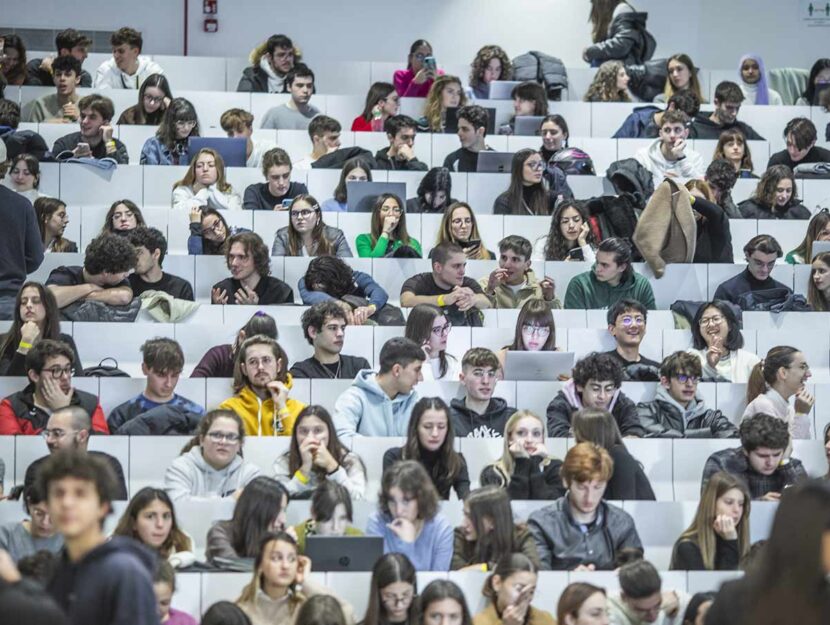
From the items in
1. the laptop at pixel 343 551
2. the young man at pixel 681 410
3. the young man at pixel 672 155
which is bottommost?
the laptop at pixel 343 551

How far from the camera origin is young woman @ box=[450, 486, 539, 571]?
6.20 meters

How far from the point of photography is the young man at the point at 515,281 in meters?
8.57

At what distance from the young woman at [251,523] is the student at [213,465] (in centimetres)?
46

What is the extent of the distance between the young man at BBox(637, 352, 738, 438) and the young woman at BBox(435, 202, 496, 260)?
181cm

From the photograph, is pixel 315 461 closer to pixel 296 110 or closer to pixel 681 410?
pixel 681 410

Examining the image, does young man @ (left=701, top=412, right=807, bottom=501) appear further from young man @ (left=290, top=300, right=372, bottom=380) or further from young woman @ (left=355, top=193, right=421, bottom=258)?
young woman @ (left=355, top=193, right=421, bottom=258)

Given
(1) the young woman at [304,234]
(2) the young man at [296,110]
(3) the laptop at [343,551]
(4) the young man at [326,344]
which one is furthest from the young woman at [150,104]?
(3) the laptop at [343,551]

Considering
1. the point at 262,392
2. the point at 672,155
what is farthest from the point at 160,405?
the point at 672,155

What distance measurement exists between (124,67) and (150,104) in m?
0.78

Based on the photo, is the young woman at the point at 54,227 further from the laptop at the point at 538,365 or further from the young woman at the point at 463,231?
the laptop at the point at 538,365

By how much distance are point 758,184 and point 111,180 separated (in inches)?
134

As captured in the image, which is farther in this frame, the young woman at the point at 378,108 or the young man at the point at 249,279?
the young woman at the point at 378,108

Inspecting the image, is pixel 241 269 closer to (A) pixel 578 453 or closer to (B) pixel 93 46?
(A) pixel 578 453

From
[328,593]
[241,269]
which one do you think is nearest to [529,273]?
[241,269]
